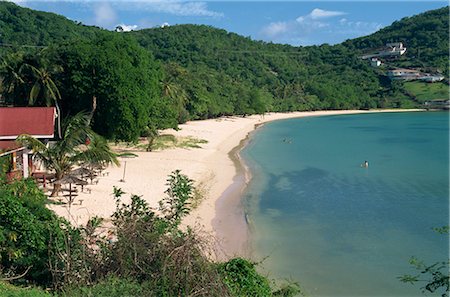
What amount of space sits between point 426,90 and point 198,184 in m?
105

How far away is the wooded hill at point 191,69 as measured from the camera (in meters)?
29.0

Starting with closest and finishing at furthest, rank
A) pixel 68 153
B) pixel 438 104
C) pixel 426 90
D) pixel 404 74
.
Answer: pixel 68 153 → pixel 438 104 → pixel 426 90 → pixel 404 74

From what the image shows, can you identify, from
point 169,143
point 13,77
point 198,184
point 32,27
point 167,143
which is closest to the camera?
point 198,184

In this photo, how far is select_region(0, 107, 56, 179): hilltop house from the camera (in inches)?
702

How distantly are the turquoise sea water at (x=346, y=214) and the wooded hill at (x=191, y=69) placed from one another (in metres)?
9.36

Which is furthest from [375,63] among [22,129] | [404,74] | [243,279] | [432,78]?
[243,279]

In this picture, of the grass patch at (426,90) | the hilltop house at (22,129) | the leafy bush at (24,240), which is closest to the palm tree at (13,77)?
the hilltop house at (22,129)

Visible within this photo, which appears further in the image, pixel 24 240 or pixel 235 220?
pixel 235 220

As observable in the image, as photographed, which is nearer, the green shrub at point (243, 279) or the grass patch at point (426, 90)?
the green shrub at point (243, 279)

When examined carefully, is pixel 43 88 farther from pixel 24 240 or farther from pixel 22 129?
pixel 24 240

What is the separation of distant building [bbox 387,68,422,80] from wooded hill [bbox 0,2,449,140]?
1967 mm

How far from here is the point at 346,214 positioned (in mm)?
20734

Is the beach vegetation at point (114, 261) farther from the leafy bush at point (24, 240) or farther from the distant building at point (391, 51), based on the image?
the distant building at point (391, 51)

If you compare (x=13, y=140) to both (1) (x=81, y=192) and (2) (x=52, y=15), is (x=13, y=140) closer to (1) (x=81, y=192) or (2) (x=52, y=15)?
(1) (x=81, y=192)
